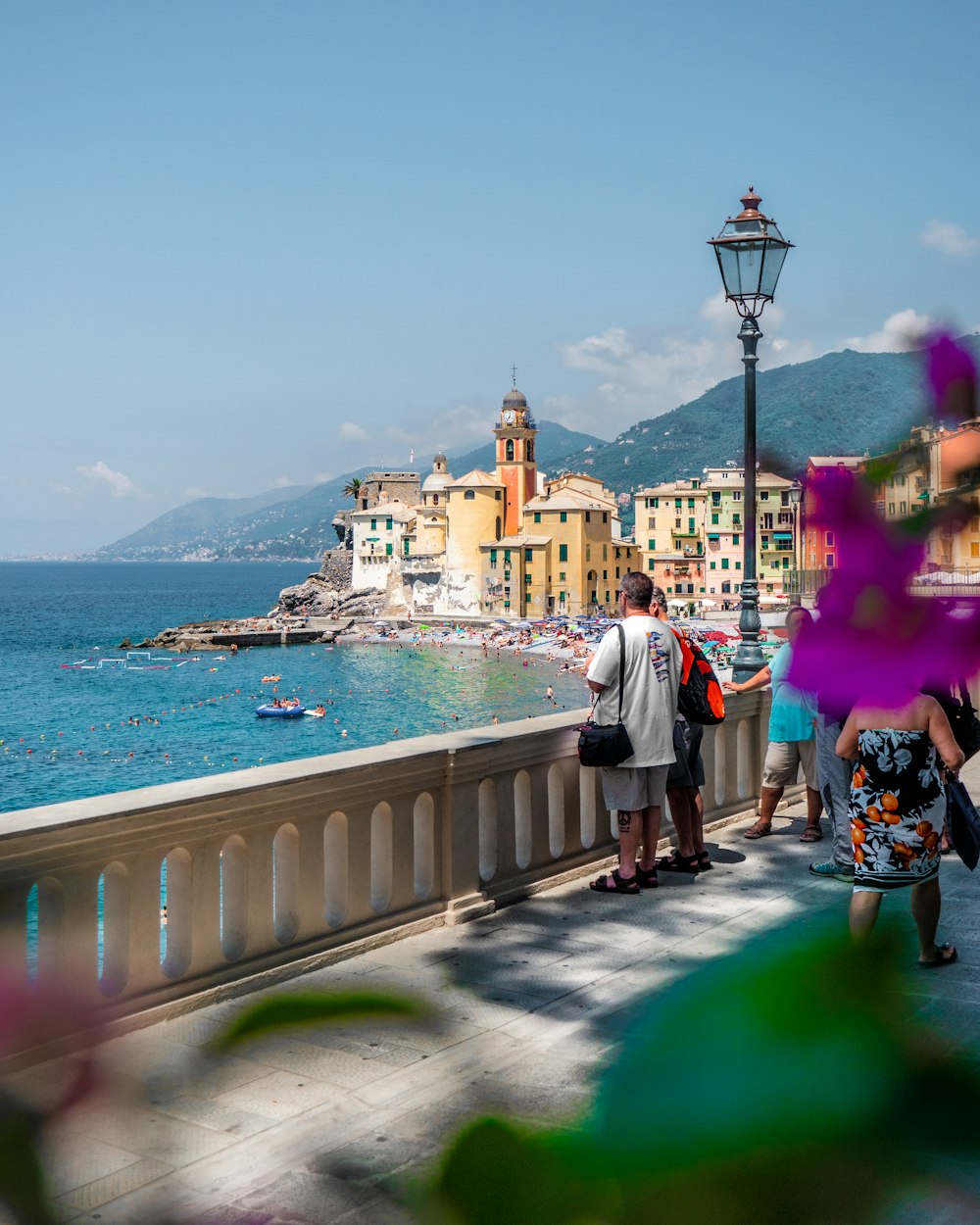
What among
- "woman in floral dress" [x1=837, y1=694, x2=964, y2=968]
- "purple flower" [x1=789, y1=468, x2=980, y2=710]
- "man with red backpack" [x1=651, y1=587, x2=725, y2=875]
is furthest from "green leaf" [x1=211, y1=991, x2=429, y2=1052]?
"man with red backpack" [x1=651, y1=587, x2=725, y2=875]

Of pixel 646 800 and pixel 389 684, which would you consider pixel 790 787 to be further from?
pixel 389 684

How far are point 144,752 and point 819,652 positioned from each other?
65.5 metres

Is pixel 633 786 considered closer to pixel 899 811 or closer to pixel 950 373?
pixel 899 811

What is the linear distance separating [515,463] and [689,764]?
414 feet

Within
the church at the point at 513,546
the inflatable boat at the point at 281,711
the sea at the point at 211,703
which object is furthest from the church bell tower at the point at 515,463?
the inflatable boat at the point at 281,711

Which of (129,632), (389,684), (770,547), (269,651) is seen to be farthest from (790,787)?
(129,632)

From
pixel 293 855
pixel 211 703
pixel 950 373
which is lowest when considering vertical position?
pixel 211 703

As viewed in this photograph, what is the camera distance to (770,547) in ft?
4.27

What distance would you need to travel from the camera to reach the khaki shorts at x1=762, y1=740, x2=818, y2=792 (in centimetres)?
986

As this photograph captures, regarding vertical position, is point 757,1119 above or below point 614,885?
above

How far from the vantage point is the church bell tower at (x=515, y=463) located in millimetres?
132125

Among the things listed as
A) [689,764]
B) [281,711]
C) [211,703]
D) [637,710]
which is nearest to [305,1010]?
[637,710]

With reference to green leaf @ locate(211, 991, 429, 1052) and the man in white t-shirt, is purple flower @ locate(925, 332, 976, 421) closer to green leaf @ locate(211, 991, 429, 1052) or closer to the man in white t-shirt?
green leaf @ locate(211, 991, 429, 1052)

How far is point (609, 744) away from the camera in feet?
25.1
